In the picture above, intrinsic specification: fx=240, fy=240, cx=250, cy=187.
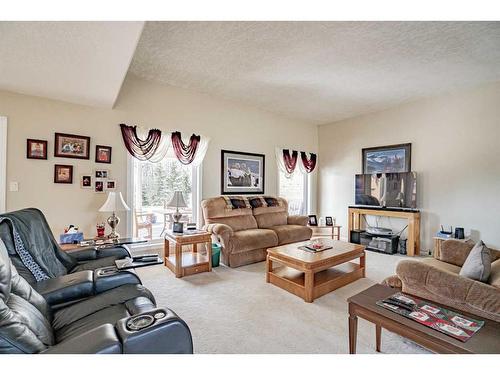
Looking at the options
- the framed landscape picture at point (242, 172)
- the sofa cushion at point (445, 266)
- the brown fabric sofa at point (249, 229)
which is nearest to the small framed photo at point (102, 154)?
the brown fabric sofa at point (249, 229)

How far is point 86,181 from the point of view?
3.54m

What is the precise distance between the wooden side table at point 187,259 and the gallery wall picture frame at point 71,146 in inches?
68.3

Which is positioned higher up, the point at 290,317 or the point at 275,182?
the point at 275,182

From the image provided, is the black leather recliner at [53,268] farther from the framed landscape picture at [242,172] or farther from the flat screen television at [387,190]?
the flat screen television at [387,190]

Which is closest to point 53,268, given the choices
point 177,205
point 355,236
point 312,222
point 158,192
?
point 177,205

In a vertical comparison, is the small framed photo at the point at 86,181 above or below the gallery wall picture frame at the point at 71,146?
below

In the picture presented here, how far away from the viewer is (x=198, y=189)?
4469mm

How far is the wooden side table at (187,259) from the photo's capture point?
10.5 ft

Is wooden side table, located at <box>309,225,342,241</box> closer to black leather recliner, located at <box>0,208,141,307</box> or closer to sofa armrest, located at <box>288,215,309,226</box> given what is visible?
sofa armrest, located at <box>288,215,309,226</box>

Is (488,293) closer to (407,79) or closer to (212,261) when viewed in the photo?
(212,261)

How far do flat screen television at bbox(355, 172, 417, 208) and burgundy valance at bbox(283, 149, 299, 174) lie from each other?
1441 mm

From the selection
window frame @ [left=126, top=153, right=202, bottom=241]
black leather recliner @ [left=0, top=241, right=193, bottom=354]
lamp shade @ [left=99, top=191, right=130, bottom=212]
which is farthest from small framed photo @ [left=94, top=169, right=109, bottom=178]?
black leather recliner @ [left=0, top=241, right=193, bottom=354]
